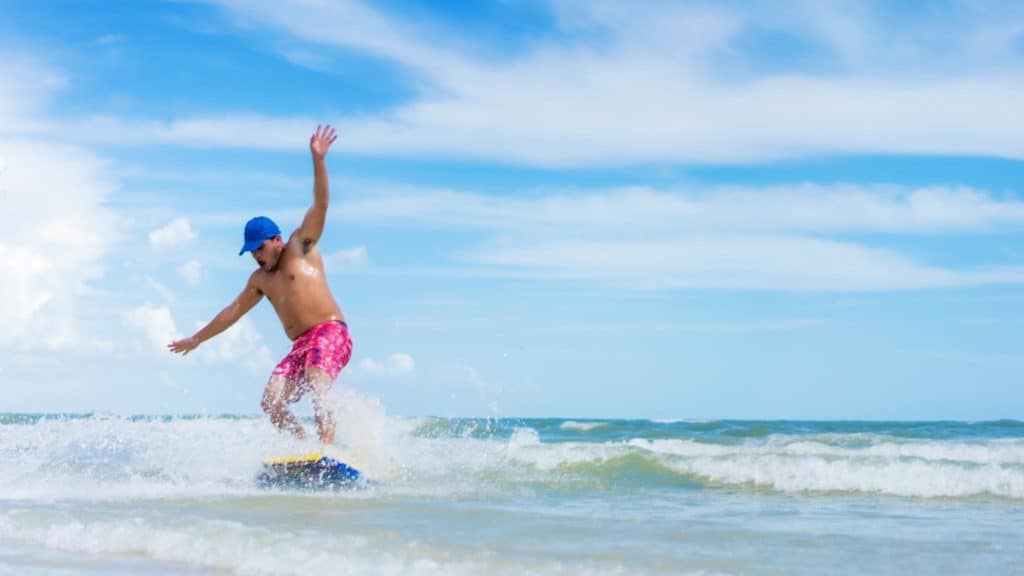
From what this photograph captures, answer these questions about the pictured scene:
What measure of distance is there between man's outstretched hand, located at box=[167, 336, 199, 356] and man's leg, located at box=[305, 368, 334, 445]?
1104 millimetres

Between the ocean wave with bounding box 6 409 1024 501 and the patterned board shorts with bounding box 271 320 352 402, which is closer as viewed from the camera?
the patterned board shorts with bounding box 271 320 352 402

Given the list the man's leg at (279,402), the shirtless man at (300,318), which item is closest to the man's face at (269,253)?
the shirtless man at (300,318)

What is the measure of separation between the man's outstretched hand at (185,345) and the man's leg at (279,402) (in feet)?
2.43

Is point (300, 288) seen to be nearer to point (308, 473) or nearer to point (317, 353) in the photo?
point (317, 353)

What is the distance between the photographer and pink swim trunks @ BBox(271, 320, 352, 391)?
7945mm

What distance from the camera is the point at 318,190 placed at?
771 cm

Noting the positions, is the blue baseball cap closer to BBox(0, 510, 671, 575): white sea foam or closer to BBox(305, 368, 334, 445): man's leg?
BBox(305, 368, 334, 445): man's leg

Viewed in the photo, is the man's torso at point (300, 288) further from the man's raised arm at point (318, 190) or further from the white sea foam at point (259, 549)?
the white sea foam at point (259, 549)

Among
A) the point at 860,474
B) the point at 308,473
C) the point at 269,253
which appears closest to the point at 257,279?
the point at 269,253

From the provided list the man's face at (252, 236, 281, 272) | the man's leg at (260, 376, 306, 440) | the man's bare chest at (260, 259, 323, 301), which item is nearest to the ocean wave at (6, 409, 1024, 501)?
the man's leg at (260, 376, 306, 440)

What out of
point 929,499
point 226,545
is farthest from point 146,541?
point 929,499

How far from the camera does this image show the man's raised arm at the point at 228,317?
8359 millimetres

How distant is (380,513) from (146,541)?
1.58 m

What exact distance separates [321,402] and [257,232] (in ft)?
4.57
